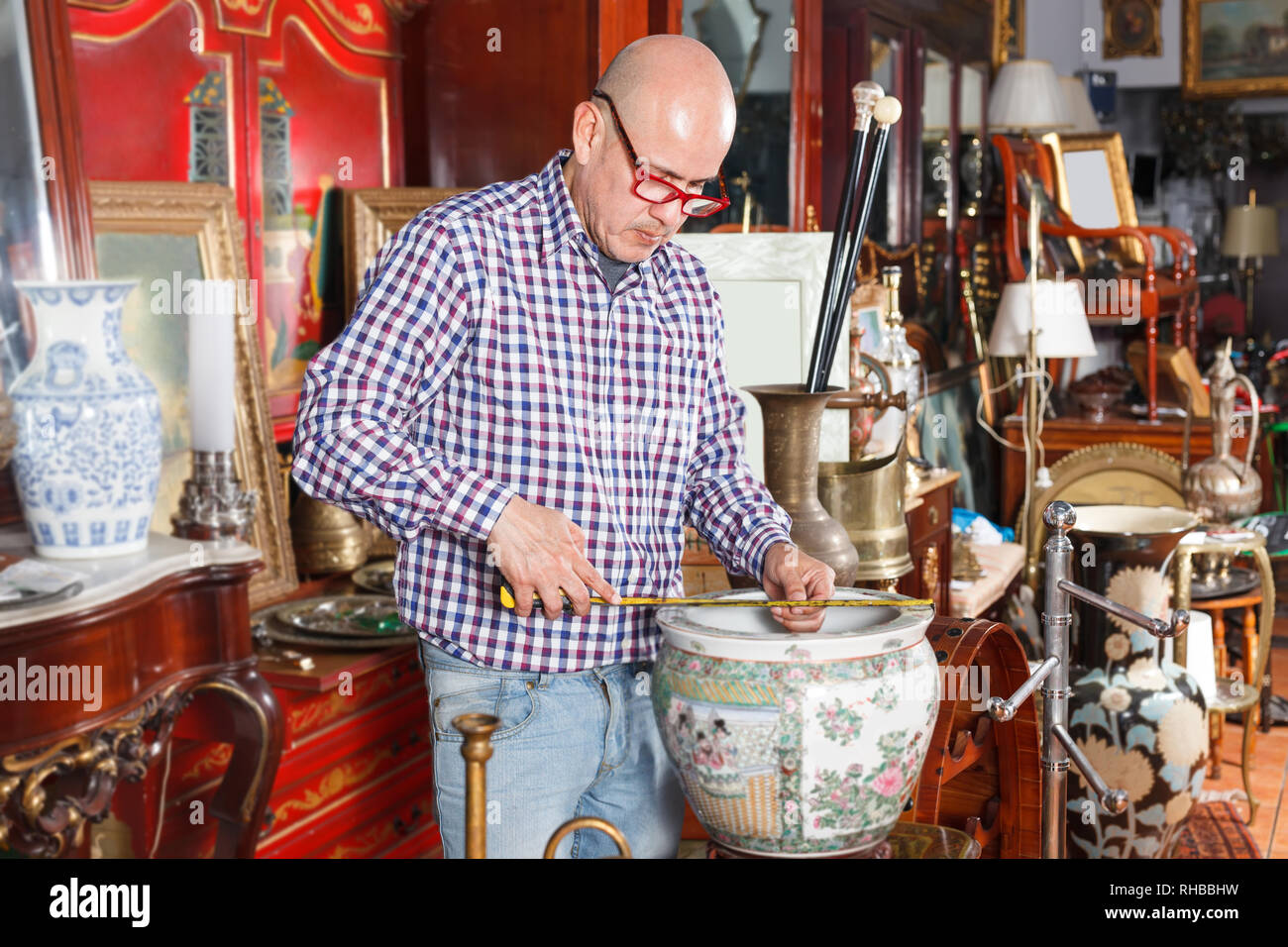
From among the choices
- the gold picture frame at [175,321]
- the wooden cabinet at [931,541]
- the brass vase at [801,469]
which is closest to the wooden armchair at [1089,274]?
the wooden cabinet at [931,541]

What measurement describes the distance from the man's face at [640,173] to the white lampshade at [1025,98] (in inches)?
249

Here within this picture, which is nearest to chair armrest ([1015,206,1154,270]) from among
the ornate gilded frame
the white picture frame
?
the ornate gilded frame

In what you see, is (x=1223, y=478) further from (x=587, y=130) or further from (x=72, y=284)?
(x=72, y=284)

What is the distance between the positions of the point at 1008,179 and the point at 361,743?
4679 millimetres

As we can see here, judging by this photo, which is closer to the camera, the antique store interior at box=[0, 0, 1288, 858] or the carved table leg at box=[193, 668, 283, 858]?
the antique store interior at box=[0, 0, 1288, 858]

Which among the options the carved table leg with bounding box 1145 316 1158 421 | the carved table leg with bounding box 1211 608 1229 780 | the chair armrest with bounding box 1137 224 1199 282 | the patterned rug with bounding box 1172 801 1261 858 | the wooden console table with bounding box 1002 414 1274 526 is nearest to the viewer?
the patterned rug with bounding box 1172 801 1261 858

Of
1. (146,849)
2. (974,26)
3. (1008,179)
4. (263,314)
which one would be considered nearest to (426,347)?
(146,849)

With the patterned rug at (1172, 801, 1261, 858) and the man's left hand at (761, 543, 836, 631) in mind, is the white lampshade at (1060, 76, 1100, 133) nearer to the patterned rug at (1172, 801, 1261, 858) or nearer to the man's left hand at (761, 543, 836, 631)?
the patterned rug at (1172, 801, 1261, 858)

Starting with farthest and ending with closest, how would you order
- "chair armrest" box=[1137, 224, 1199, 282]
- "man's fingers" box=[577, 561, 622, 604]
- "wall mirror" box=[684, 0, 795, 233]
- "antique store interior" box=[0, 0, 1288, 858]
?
1. "chair armrest" box=[1137, 224, 1199, 282]
2. "wall mirror" box=[684, 0, 795, 233]
3. "antique store interior" box=[0, 0, 1288, 858]
4. "man's fingers" box=[577, 561, 622, 604]

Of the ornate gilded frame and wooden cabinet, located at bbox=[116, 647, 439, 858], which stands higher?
the ornate gilded frame

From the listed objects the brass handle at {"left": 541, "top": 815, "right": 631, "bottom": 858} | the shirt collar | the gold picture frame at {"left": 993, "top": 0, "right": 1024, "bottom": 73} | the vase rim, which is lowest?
the brass handle at {"left": 541, "top": 815, "right": 631, "bottom": 858}

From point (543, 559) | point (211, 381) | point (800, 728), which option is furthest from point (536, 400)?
point (211, 381)

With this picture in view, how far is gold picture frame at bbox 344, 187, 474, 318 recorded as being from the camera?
150 inches

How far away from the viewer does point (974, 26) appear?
7379 millimetres
